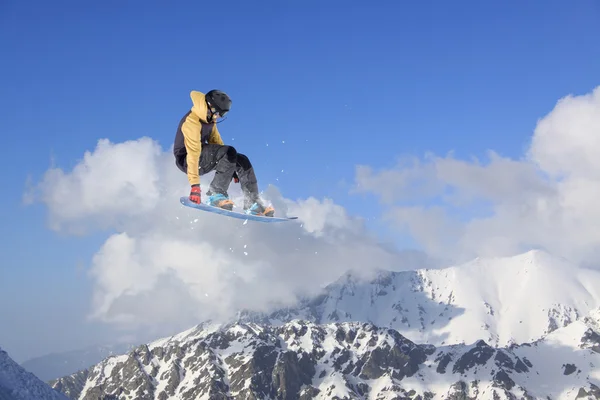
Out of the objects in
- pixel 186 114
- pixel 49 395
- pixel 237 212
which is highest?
pixel 186 114

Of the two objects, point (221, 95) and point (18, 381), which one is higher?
point (221, 95)

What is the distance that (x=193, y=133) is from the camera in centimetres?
1648

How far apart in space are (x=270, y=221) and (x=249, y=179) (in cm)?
193

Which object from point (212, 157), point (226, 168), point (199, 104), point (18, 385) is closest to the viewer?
point (199, 104)

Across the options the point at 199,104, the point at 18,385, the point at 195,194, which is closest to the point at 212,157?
the point at 195,194

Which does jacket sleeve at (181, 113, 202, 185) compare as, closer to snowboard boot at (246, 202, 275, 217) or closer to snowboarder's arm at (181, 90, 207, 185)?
snowboarder's arm at (181, 90, 207, 185)

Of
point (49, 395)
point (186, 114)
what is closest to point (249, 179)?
point (186, 114)

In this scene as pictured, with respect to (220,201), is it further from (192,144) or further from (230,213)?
(192,144)

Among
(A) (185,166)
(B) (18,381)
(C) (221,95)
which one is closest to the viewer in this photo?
(C) (221,95)

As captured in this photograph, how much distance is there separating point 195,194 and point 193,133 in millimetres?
1926

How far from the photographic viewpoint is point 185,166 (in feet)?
58.9

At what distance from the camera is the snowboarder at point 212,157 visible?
53.2 feet

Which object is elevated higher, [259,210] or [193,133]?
[193,133]

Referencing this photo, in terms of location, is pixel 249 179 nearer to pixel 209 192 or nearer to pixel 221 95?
pixel 209 192
